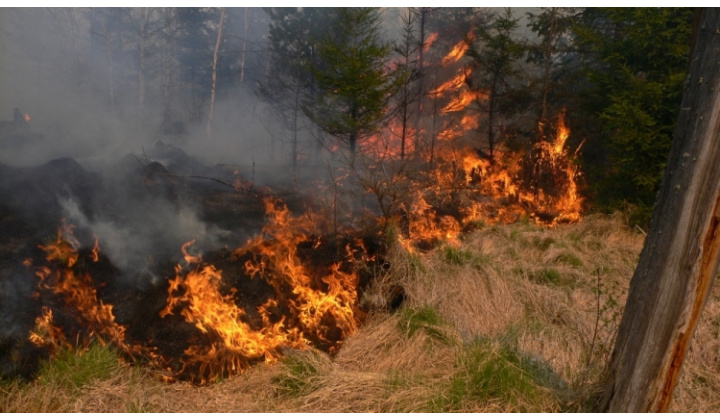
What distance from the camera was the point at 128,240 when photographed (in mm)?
Answer: 4855

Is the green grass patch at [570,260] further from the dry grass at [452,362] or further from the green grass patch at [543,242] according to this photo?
the green grass patch at [543,242]

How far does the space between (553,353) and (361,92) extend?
6497mm

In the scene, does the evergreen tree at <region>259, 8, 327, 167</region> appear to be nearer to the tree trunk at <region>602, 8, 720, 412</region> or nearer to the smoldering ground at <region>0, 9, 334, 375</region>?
the smoldering ground at <region>0, 9, 334, 375</region>

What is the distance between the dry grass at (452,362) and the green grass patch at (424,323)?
1 centimetres

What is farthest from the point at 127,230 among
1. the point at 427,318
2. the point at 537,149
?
the point at 537,149

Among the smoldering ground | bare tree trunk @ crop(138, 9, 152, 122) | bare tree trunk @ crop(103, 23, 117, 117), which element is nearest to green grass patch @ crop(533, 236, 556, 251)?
the smoldering ground

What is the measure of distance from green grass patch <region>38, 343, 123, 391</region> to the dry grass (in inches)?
1.6

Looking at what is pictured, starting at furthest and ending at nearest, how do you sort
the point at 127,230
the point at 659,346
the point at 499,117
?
the point at 499,117 → the point at 127,230 → the point at 659,346

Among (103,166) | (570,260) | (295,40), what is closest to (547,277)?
(570,260)

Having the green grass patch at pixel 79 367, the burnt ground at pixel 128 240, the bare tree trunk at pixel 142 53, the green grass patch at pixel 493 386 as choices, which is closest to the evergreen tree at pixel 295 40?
the bare tree trunk at pixel 142 53

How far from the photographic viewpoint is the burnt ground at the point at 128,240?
386 cm

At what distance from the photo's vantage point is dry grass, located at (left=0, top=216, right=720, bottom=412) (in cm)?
312

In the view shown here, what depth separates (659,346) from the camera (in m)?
2.44

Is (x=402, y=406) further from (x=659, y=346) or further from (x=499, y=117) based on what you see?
(x=499, y=117)
